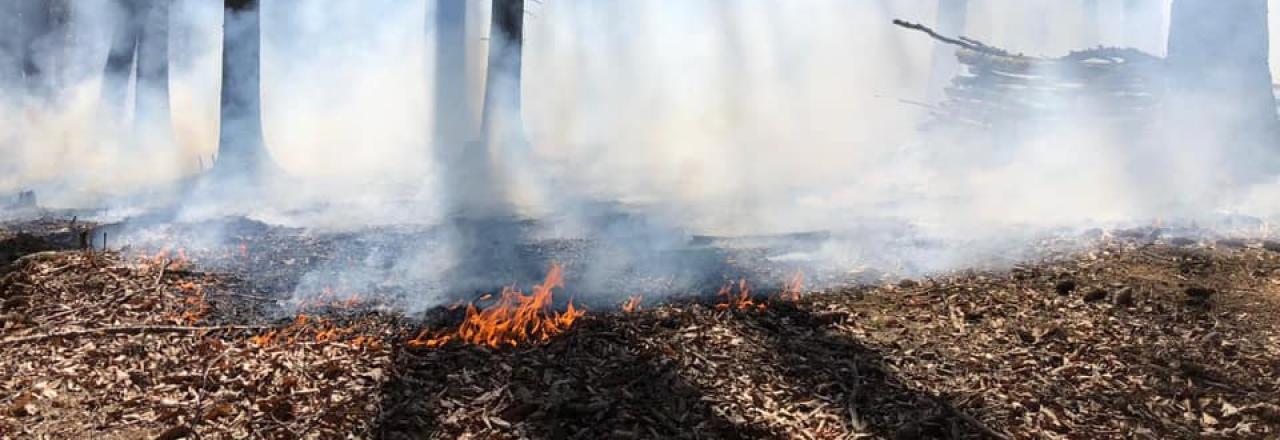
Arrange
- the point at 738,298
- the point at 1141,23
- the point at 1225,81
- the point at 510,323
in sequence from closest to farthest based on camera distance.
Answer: the point at 510,323 < the point at 738,298 < the point at 1225,81 < the point at 1141,23

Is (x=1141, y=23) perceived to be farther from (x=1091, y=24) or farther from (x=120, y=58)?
(x=120, y=58)

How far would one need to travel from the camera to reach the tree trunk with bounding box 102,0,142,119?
1245cm

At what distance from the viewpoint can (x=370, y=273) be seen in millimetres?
5887

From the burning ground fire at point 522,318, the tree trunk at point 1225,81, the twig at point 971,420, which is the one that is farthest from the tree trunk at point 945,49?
the twig at point 971,420

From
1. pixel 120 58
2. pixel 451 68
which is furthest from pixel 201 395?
pixel 451 68

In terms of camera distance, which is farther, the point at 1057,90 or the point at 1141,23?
the point at 1141,23

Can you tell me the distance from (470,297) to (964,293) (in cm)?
315

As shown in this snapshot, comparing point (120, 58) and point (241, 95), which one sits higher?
point (120, 58)

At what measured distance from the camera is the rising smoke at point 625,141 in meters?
7.38

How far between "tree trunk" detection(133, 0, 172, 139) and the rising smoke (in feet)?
0.82

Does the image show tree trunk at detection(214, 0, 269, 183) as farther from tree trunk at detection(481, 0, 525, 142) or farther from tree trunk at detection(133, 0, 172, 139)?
tree trunk at detection(481, 0, 525, 142)

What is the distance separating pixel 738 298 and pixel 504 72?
6477 mm

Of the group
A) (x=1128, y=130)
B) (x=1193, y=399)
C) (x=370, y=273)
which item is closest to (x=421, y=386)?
(x=370, y=273)

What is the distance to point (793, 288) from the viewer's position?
17.5 feet
